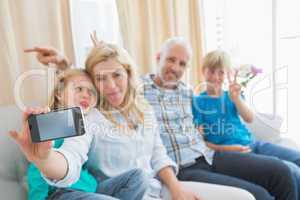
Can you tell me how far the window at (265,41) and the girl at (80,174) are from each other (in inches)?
53.4

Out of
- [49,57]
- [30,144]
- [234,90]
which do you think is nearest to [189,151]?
[234,90]

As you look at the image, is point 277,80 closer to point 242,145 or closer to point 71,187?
point 242,145

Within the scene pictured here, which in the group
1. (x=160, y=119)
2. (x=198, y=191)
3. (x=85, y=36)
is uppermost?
(x=85, y=36)

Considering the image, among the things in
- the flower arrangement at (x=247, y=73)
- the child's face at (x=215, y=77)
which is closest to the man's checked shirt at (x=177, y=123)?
the child's face at (x=215, y=77)

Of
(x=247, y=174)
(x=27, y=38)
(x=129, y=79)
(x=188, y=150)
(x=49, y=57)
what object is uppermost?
(x=27, y=38)

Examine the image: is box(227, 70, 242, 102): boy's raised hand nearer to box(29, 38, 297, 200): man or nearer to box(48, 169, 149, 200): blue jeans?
box(29, 38, 297, 200): man

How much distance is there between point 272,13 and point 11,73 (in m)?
1.85

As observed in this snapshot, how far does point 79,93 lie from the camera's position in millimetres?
1153

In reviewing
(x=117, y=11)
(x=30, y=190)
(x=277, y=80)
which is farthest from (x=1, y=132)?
(x=277, y=80)

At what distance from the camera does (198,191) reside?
121 cm

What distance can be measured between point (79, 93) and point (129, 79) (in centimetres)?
23

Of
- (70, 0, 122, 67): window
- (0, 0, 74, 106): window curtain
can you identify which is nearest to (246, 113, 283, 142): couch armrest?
(70, 0, 122, 67): window

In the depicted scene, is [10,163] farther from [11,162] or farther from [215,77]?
[215,77]

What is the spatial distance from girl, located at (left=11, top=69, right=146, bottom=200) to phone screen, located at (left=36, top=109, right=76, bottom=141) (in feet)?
0.12
